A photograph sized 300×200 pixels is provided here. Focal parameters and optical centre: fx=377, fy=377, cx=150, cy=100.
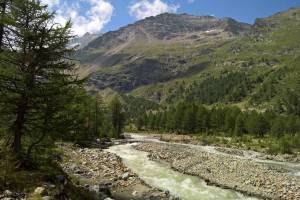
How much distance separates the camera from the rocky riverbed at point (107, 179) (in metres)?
33.6

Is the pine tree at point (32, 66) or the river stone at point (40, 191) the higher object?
the pine tree at point (32, 66)

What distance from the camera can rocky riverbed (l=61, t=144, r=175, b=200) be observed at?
1324 inches

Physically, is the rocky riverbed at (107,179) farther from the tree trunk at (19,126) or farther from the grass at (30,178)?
the tree trunk at (19,126)

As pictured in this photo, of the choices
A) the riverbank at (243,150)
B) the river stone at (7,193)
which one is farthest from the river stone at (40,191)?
the riverbank at (243,150)

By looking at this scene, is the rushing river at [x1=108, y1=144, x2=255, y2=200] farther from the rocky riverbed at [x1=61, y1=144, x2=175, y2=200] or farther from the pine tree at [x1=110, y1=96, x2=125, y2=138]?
the pine tree at [x1=110, y1=96, x2=125, y2=138]

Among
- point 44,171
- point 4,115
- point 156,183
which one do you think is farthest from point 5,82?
point 156,183

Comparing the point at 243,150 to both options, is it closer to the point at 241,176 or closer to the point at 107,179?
the point at 241,176

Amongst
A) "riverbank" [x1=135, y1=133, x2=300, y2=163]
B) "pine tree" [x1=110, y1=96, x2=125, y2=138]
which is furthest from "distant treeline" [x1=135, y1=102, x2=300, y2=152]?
"pine tree" [x1=110, y1=96, x2=125, y2=138]

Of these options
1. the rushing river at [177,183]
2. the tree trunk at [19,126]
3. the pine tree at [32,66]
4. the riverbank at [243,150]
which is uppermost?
the pine tree at [32,66]

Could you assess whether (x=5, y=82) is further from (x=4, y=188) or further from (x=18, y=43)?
(x=4, y=188)

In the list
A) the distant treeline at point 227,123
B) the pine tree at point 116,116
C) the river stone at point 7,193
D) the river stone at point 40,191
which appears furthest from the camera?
the pine tree at point 116,116

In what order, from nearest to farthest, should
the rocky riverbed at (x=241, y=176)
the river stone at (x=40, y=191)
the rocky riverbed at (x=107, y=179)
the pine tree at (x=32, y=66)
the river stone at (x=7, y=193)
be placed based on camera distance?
1. the river stone at (x=7, y=193)
2. the river stone at (x=40, y=191)
3. the pine tree at (x=32, y=66)
4. the rocky riverbed at (x=107, y=179)
5. the rocky riverbed at (x=241, y=176)

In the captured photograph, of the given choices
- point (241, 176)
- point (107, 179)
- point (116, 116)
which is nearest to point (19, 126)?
point (107, 179)

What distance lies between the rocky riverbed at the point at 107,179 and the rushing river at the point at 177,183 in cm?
204
